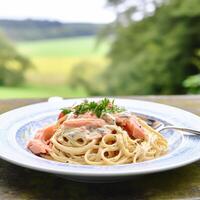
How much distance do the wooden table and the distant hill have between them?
3734 millimetres

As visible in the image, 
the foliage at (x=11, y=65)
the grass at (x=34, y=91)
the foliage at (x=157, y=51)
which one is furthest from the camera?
the foliage at (x=11, y=65)

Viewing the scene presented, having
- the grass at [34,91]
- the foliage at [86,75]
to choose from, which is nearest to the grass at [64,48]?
the foliage at [86,75]

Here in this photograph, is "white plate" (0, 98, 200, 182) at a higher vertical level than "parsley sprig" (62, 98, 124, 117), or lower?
lower

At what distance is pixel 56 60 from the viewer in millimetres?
4391

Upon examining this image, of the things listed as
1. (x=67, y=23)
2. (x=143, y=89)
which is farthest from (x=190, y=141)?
(x=67, y=23)

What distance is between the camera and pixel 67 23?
4254mm

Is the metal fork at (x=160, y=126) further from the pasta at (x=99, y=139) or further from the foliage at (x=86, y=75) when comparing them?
the foliage at (x=86, y=75)

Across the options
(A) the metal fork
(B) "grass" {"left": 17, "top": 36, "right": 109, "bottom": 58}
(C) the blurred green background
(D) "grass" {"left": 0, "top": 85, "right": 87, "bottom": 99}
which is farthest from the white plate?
(B) "grass" {"left": 17, "top": 36, "right": 109, "bottom": 58}

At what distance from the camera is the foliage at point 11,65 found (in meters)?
4.36

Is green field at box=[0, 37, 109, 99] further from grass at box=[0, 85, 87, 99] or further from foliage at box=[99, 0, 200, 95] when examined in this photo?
foliage at box=[99, 0, 200, 95]

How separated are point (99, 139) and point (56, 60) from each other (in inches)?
146

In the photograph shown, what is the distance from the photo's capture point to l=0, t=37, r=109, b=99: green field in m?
4.36

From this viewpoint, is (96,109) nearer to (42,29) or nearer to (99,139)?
(99,139)

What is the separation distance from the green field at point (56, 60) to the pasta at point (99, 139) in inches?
141
